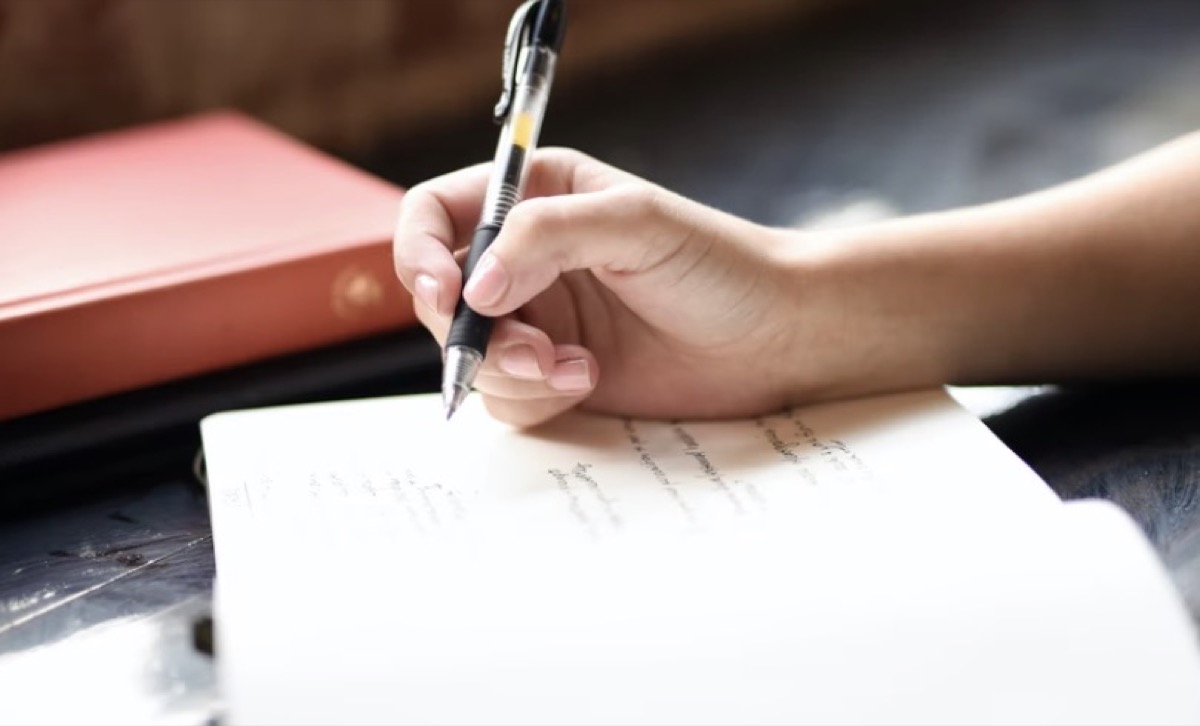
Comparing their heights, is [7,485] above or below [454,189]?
below

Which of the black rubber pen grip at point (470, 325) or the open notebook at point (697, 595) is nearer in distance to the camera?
the open notebook at point (697, 595)

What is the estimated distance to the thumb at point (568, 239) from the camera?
60 cm

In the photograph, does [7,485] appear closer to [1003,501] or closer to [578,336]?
[578,336]

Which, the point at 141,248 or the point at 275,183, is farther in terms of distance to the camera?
the point at 275,183

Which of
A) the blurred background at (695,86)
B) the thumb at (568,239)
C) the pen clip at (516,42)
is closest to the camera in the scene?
A: the thumb at (568,239)

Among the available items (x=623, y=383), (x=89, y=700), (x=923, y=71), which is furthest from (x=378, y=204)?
(x=923, y=71)

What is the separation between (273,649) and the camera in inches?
17.7

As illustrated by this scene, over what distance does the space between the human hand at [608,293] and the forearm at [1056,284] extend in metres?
0.06

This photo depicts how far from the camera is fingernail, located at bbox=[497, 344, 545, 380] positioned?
625 millimetres

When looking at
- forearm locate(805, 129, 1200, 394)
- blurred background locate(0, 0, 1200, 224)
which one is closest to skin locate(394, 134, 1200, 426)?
forearm locate(805, 129, 1200, 394)

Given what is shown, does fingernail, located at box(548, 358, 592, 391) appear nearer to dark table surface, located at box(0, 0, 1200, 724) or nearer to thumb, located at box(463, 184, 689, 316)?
thumb, located at box(463, 184, 689, 316)

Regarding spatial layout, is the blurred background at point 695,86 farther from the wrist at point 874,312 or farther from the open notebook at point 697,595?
the open notebook at point 697,595

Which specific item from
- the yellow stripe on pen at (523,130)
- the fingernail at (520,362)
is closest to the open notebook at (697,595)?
the fingernail at (520,362)

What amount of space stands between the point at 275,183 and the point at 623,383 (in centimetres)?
31
